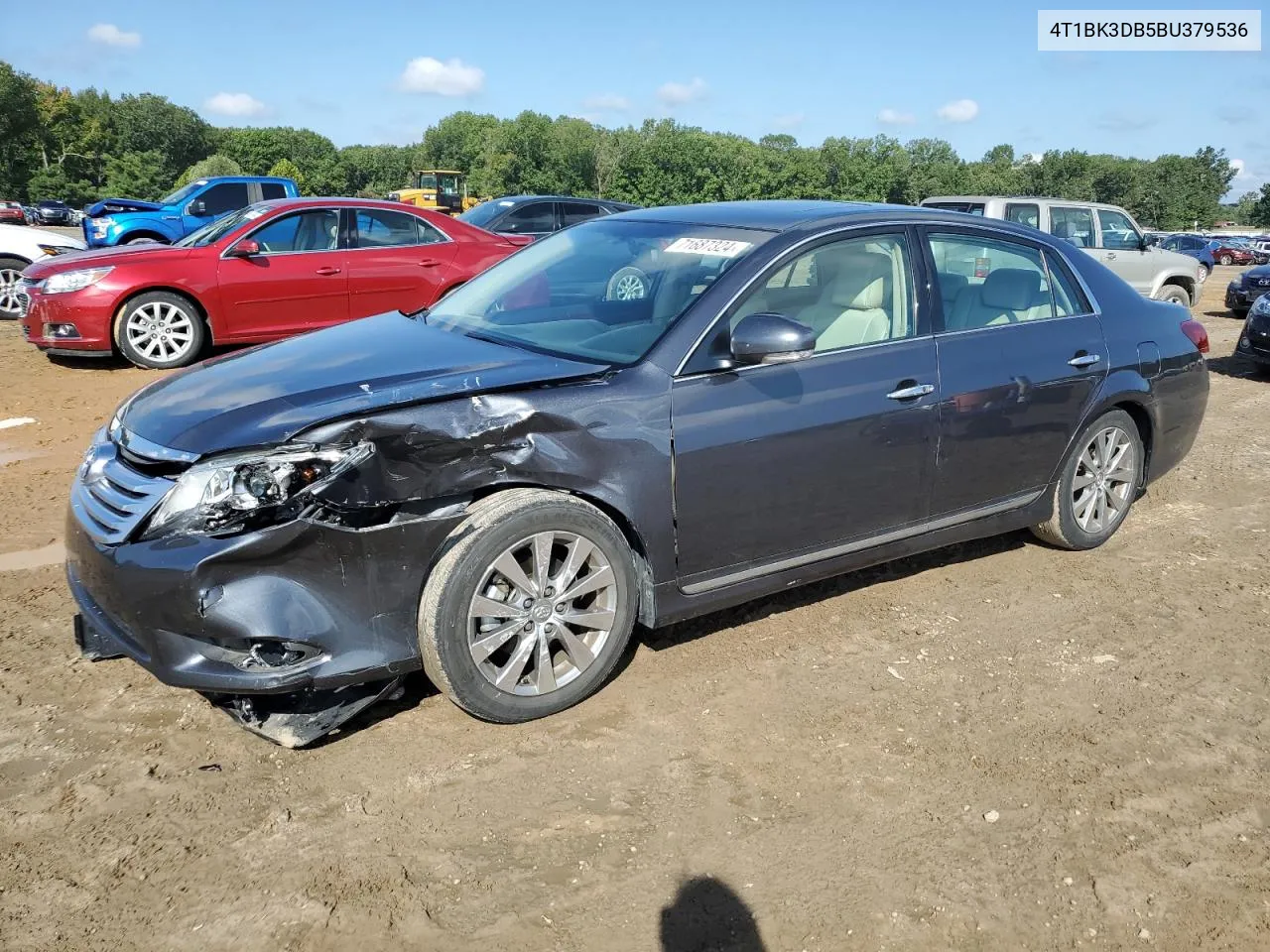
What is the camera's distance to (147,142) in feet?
323

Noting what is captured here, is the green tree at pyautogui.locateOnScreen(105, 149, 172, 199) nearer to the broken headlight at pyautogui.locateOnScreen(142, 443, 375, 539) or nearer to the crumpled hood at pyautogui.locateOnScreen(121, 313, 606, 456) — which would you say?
the crumpled hood at pyautogui.locateOnScreen(121, 313, 606, 456)

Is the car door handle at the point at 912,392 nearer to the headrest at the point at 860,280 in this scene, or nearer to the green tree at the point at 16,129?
the headrest at the point at 860,280

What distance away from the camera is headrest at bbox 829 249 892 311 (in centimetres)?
396

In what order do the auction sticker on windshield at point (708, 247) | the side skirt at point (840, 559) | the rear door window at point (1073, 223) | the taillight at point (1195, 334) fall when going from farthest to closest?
the rear door window at point (1073, 223) < the taillight at point (1195, 334) < the auction sticker on windshield at point (708, 247) < the side skirt at point (840, 559)

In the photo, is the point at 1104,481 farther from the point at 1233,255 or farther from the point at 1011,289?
the point at 1233,255

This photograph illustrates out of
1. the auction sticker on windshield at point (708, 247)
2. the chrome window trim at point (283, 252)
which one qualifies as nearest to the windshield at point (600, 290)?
the auction sticker on windshield at point (708, 247)

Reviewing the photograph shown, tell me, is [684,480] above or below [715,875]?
above

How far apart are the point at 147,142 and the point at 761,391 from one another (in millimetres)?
111892

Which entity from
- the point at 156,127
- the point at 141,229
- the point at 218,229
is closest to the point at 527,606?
the point at 218,229

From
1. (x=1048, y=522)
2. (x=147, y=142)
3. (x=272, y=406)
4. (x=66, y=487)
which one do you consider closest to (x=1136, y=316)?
(x=1048, y=522)

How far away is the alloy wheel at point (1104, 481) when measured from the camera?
4773mm

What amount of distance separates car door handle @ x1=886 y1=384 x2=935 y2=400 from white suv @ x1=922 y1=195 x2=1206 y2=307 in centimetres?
895

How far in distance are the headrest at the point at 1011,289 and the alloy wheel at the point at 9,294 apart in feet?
38.5

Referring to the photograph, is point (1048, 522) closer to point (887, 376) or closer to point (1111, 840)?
point (887, 376)
